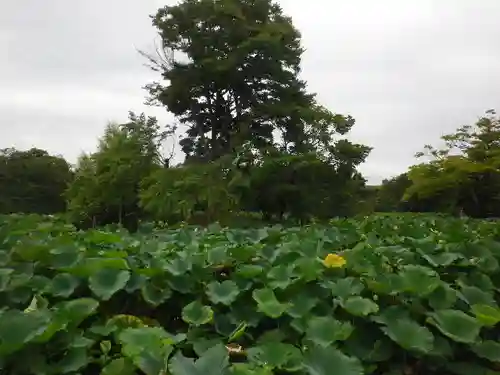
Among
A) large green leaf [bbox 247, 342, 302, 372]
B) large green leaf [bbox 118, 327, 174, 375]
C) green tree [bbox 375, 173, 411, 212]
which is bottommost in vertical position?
large green leaf [bbox 247, 342, 302, 372]

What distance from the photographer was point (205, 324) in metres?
1.82

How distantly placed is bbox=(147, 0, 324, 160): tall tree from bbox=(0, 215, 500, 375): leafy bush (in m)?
13.3

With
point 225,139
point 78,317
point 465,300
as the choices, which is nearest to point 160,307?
point 78,317

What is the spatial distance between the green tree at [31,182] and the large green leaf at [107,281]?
2389 centimetres

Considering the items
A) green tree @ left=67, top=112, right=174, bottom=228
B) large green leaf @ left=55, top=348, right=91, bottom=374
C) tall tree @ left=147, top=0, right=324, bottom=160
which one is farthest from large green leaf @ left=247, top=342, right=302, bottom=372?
tall tree @ left=147, top=0, right=324, bottom=160

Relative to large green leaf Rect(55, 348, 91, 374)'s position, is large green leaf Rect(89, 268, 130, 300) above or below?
above

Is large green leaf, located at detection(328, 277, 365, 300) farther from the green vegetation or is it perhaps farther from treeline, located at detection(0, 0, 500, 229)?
treeline, located at detection(0, 0, 500, 229)

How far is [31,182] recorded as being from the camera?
26.2 meters

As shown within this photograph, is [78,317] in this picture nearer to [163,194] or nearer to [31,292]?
[31,292]

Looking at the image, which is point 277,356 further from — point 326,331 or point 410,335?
point 410,335

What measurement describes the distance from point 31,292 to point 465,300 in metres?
1.67

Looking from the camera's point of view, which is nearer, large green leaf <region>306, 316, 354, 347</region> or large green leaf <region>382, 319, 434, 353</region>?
large green leaf <region>306, 316, 354, 347</region>

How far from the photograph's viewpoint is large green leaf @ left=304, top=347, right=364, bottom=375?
4.64ft

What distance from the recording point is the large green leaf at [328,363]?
1.41m
